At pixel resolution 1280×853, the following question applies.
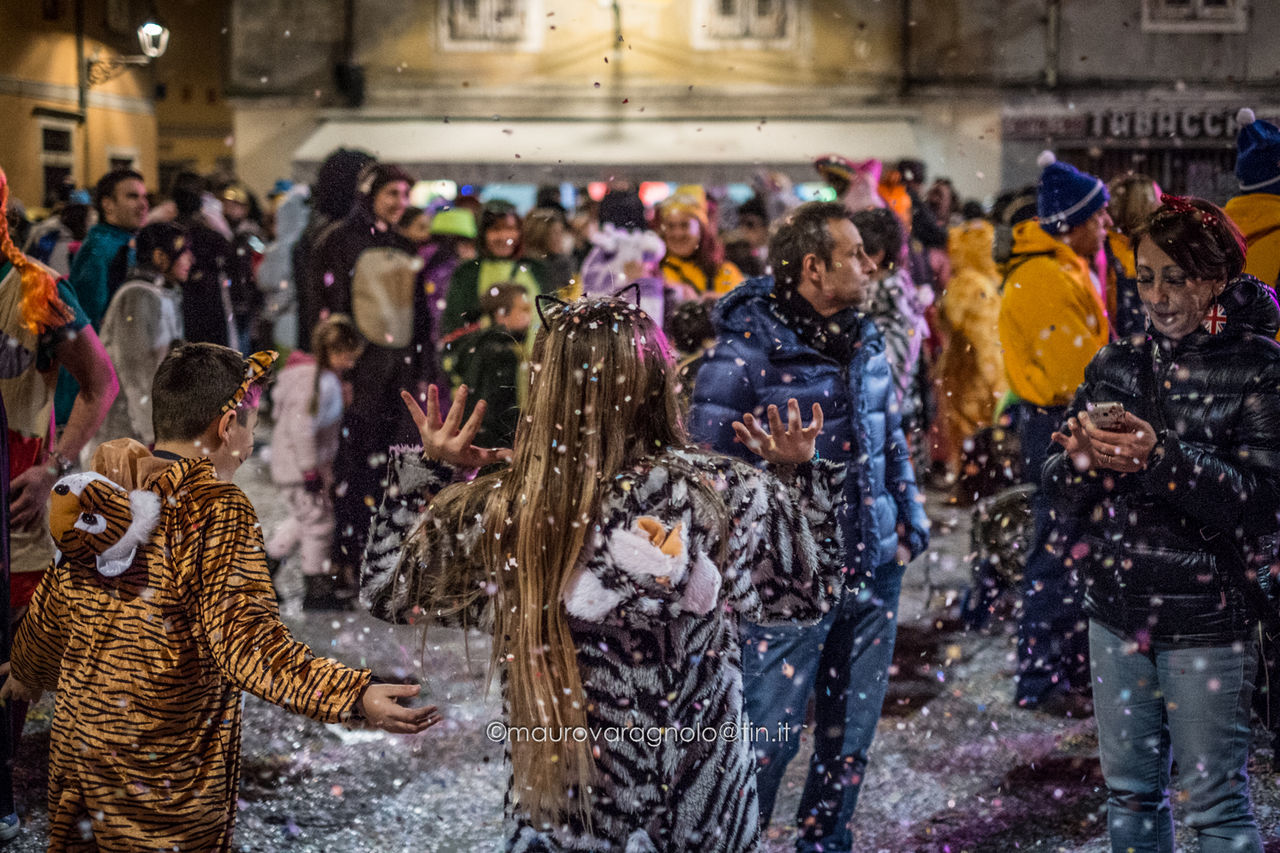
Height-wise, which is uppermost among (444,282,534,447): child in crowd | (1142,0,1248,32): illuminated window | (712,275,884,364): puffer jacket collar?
(1142,0,1248,32): illuminated window

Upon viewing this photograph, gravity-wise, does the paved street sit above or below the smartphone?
below

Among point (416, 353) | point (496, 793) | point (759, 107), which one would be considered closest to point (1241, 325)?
point (496, 793)

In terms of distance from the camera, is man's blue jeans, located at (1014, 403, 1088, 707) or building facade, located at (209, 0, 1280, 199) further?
building facade, located at (209, 0, 1280, 199)

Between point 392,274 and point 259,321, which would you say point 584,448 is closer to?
point 392,274

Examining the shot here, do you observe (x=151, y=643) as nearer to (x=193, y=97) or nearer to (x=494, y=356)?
(x=494, y=356)

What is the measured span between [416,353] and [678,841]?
492cm

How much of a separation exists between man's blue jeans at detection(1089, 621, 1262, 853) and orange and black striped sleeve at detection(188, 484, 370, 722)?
181 centimetres

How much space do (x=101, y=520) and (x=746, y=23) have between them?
19.3m

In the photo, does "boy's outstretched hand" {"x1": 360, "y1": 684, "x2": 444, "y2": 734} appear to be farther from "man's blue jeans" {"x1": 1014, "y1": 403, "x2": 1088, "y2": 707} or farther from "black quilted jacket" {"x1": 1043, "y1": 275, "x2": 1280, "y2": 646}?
"man's blue jeans" {"x1": 1014, "y1": 403, "x2": 1088, "y2": 707}

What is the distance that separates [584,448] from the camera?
228 centimetres

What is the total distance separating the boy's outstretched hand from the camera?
2.22 m

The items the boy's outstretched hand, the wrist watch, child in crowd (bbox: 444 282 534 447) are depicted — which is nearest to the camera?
the boy's outstretched hand

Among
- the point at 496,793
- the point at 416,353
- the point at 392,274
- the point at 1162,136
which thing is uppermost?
the point at 1162,136

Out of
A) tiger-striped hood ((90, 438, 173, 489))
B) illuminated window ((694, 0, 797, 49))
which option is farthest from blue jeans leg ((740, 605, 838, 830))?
illuminated window ((694, 0, 797, 49))
